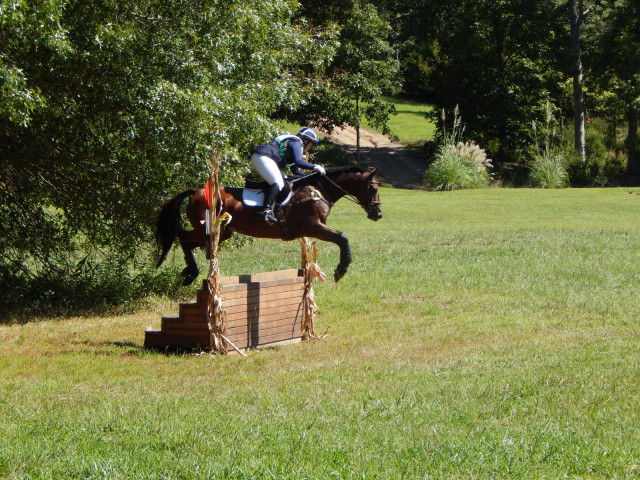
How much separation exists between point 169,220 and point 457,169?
28159mm

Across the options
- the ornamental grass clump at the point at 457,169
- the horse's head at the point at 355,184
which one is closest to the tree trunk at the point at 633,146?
the ornamental grass clump at the point at 457,169

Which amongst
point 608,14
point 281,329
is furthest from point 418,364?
point 608,14

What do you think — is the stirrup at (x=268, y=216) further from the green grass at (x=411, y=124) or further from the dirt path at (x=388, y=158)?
the green grass at (x=411, y=124)

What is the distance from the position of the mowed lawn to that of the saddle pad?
197 centimetres

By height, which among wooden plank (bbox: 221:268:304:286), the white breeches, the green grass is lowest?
wooden plank (bbox: 221:268:304:286)

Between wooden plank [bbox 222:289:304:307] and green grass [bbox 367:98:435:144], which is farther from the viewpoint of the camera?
green grass [bbox 367:98:435:144]

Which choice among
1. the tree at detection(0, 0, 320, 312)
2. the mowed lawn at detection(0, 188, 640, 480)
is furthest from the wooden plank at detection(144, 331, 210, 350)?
the tree at detection(0, 0, 320, 312)

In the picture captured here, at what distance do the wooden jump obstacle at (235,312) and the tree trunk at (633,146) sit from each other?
3794cm

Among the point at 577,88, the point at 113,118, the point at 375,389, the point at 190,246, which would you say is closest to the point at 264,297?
the point at 190,246

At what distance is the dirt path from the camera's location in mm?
43987

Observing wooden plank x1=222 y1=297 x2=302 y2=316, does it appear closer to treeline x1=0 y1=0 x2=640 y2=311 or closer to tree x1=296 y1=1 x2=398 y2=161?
treeline x1=0 y1=0 x2=640 y2=311

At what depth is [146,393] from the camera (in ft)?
27.1

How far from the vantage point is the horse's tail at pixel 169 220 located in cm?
1227

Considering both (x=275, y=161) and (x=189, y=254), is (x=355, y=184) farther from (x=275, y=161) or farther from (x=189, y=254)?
(x=189, y=254)
